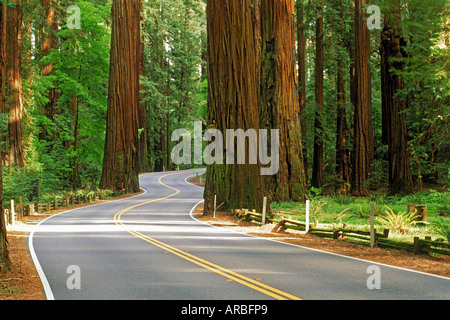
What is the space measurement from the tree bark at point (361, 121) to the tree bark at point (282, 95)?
654cm

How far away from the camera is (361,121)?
1215 inches

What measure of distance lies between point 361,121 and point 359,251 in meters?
18.1

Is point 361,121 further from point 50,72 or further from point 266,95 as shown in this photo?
point 50,72

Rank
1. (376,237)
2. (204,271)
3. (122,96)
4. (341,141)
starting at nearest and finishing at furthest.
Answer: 1. (204,271)
2. (376,237)
3. (341,141)
4. (122,96)

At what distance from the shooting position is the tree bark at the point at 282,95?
25.3 m

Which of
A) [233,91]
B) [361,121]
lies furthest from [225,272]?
[361,121]

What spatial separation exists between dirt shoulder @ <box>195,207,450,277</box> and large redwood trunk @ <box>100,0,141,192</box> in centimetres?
2507

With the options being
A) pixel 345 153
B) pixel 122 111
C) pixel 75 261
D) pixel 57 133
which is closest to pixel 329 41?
pixel 345 153

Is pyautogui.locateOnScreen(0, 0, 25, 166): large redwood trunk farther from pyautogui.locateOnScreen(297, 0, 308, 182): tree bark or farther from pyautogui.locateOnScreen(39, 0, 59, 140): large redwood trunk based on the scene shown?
pyautogui.locateOnScreen(297, 0, 308, 182): tree bark

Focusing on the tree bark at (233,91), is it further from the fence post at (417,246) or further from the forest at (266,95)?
the fence post at (417,246)

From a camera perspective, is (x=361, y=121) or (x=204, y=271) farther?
(x=361, y=121)

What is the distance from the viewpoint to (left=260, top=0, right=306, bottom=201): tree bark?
25.3 m

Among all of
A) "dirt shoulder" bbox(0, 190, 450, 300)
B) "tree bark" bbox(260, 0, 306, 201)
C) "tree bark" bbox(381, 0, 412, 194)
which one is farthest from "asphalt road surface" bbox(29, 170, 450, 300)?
"tree bark" bbox(381, 0, 412, 194)

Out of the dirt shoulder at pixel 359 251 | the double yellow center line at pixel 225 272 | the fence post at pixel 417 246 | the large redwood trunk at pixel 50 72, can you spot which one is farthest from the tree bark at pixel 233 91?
the large redwood trunk at pixel 50 72
